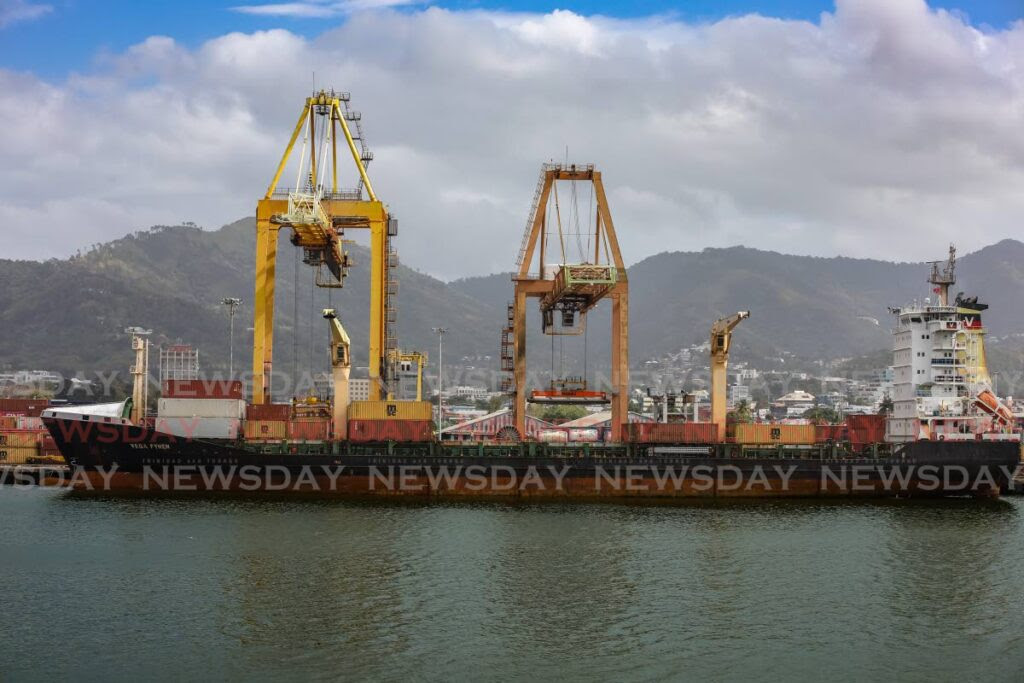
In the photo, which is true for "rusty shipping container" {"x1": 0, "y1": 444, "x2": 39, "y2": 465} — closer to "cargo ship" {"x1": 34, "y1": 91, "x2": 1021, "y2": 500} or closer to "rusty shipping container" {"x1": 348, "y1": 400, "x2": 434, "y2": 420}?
"cargo ship" {"x1": 34, "y1": 91, "x2": 1021, "y2": 500}

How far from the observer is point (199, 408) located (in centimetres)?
4506

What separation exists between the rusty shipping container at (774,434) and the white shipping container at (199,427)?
82.3 feet

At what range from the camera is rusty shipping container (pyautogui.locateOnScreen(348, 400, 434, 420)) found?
148 ft

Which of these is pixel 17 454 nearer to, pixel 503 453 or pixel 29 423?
pixel 29 423

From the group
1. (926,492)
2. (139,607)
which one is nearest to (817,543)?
(926,492)

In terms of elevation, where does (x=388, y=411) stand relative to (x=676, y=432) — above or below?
above

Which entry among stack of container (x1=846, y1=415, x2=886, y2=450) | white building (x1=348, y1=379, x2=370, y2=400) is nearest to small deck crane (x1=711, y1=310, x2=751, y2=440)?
stack of container (x1=846, y1=415, x2=886, y2=450)

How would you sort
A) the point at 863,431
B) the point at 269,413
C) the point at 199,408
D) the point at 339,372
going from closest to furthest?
the point at 199,408 < the point at 269,413 < the point at 339,372 < the point at 863,431

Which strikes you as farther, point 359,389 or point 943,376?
point 359,389

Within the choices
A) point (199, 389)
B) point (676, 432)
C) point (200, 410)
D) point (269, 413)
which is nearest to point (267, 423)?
point (269, 413)

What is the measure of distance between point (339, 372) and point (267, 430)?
176 inches

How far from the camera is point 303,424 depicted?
45594mm

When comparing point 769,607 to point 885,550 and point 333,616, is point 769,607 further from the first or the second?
point 333,616

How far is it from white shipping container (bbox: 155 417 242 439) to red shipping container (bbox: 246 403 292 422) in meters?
0.92
